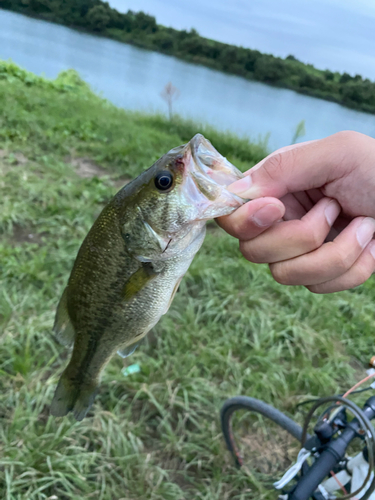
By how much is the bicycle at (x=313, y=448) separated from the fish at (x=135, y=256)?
0.96 metres

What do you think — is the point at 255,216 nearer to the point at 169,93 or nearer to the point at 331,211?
the point at 331,211

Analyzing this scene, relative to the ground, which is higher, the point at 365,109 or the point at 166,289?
the point at 365,109

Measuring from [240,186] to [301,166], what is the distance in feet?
0.81

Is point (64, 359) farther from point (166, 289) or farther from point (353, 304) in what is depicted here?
point (353, 304)

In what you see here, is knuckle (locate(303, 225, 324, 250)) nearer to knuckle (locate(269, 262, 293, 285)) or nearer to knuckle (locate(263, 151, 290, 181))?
knuckle (locate(269, 262, 293, 285))

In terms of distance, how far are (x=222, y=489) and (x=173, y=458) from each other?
37 centimetres

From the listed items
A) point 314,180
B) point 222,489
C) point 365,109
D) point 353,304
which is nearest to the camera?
point 314,180

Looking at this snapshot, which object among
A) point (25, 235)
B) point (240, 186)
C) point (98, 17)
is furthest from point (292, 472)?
point (98, 17)

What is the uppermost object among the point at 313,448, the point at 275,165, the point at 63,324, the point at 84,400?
the point at 275,165

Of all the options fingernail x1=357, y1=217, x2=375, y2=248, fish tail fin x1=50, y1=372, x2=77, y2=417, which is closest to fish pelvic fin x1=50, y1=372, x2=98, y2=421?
fish tail fin x1=50, y1=372, x2=77, y2=417

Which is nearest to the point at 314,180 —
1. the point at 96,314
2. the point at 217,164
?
the point at 217,164

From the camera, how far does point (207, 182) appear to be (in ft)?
3.61

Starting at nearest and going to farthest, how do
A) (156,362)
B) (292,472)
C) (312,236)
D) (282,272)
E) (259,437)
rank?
(312,236)
(282,272)
(292,472)
(259,437)
(156,362)

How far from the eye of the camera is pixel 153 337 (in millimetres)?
2844
